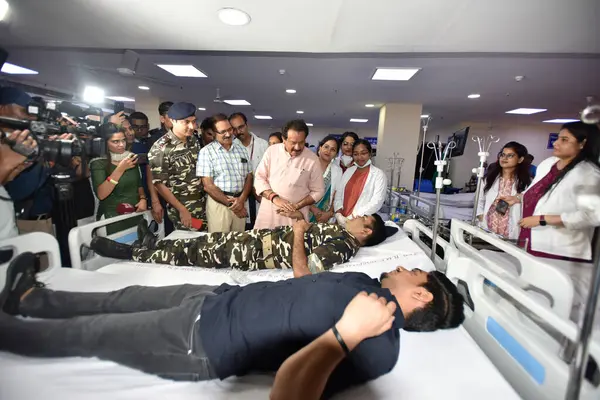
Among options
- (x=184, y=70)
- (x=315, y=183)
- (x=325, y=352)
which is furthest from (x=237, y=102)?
(x=325, y=352)

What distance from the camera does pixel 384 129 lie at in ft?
20.9

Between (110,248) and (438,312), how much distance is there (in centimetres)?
199

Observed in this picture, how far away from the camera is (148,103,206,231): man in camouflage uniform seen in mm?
2229

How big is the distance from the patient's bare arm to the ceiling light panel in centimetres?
119

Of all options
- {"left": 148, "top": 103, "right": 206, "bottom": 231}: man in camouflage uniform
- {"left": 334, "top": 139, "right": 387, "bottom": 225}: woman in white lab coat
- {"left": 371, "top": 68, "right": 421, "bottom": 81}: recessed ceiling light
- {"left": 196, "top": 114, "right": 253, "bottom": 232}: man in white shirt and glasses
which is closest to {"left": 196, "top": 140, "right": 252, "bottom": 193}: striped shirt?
{"left": 196, "top": 114, "right": 253, "bottom": 232}: man in white shirt and glasses

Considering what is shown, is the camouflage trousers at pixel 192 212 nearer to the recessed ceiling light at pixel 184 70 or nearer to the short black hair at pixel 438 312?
the short black hair at pixel 438 312

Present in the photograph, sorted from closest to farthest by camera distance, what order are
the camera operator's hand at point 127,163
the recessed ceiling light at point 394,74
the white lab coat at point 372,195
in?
the camera operator's hand at point 127,163 < the white lab coat at point 372,195 < the recessed ceiling light at point 394,74

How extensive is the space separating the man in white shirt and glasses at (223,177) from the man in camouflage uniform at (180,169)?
0.08m

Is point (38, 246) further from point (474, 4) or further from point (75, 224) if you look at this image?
point (474, 4)

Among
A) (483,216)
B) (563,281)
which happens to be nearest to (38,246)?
(563,281)

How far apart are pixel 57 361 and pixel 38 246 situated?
45 cm

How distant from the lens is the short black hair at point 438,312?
1184 mm

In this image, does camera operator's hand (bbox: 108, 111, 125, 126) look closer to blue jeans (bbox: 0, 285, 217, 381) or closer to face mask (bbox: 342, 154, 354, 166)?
blue jeans (bbox: 0, 285, 217, 381)

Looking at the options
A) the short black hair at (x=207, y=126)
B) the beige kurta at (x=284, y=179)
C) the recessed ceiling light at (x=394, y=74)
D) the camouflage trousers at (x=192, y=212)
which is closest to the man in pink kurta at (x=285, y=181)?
the beige kurta at (x=284, y=179)
